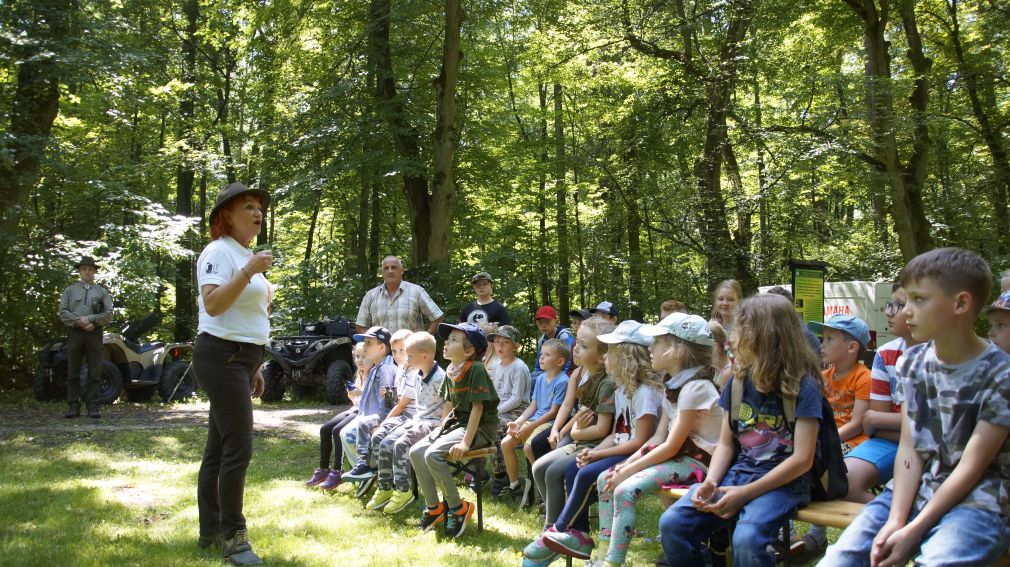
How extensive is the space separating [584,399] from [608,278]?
44.9 feet

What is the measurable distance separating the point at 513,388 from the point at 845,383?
294 cm

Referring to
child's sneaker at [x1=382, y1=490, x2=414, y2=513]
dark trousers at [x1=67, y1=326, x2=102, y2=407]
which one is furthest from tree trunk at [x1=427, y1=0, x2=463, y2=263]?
child's sneaker at [x1=382, y1=490, x2=414, y2=513]

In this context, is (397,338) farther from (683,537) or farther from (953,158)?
(953,158)

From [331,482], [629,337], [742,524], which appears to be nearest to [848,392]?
[629,337]

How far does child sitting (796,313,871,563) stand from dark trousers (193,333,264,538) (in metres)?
2.93

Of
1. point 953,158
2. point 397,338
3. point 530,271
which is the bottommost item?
point 397,338

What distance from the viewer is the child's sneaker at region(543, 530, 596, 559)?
382 centimetres

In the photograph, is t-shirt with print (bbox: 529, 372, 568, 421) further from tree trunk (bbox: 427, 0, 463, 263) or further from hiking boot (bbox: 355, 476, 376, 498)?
tree trunk (bbox: 427, 0, 463, 263)

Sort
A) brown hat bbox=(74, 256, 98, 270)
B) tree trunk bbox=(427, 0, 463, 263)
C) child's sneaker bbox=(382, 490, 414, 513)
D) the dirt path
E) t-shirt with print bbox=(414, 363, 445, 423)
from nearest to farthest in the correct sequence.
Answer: child's sneaker bbox=(382, 490, 414, 513) → t-shirt with print bbox=(414, 363, 445, 423) → the dirt path → brown hat bbox=(74, 256, 98, 270) → tree trunk bbox=(427, 0, 463, 263)

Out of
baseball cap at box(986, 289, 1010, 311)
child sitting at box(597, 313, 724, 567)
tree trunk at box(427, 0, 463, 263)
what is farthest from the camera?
tree trunk at box(427, 0, 463, 263)

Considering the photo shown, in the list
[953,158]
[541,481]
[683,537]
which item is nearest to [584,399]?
[541,481]

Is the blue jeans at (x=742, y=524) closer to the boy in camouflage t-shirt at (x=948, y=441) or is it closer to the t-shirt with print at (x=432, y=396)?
the boy in camouflage t-shirt at (x=948, y=441)

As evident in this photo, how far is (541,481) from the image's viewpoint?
467cm

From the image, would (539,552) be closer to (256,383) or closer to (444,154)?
(256,383)
